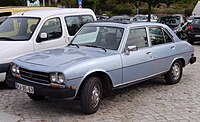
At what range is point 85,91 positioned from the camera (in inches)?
215

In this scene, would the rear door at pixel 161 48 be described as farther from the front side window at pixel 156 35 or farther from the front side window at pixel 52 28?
the front side window at pixel 52 28

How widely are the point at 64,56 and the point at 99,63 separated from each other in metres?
0.67

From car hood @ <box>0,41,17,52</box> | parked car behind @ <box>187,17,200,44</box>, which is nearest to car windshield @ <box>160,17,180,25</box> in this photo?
parked car behind @ <box>187,17,200,44</box>

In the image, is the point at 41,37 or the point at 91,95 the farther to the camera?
the point at 41,37

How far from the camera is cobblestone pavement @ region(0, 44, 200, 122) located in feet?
18.3

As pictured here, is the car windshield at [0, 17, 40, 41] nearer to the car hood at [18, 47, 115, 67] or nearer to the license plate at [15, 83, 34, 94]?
the car hood at [18, 47, 115, 67]

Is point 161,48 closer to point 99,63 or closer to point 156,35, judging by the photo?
point 156,35

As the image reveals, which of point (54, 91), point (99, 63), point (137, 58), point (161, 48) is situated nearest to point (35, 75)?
point (54, 91)

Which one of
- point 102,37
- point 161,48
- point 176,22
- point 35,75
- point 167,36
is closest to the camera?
point 35,75

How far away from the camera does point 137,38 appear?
22.4 feet

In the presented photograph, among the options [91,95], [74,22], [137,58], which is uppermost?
[74,22]

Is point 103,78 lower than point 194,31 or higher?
higher

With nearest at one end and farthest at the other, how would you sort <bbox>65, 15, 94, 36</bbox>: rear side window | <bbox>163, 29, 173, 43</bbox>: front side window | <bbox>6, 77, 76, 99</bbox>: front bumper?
<bbox>6, 77, 76, 99</bbox>: front bumper, <bbox>163, 29, 173, 43</bbox>: front side window, <bbox>65, 15, 94, 36</bbox>: rear side window

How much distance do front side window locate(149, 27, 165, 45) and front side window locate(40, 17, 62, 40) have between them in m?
2.51
